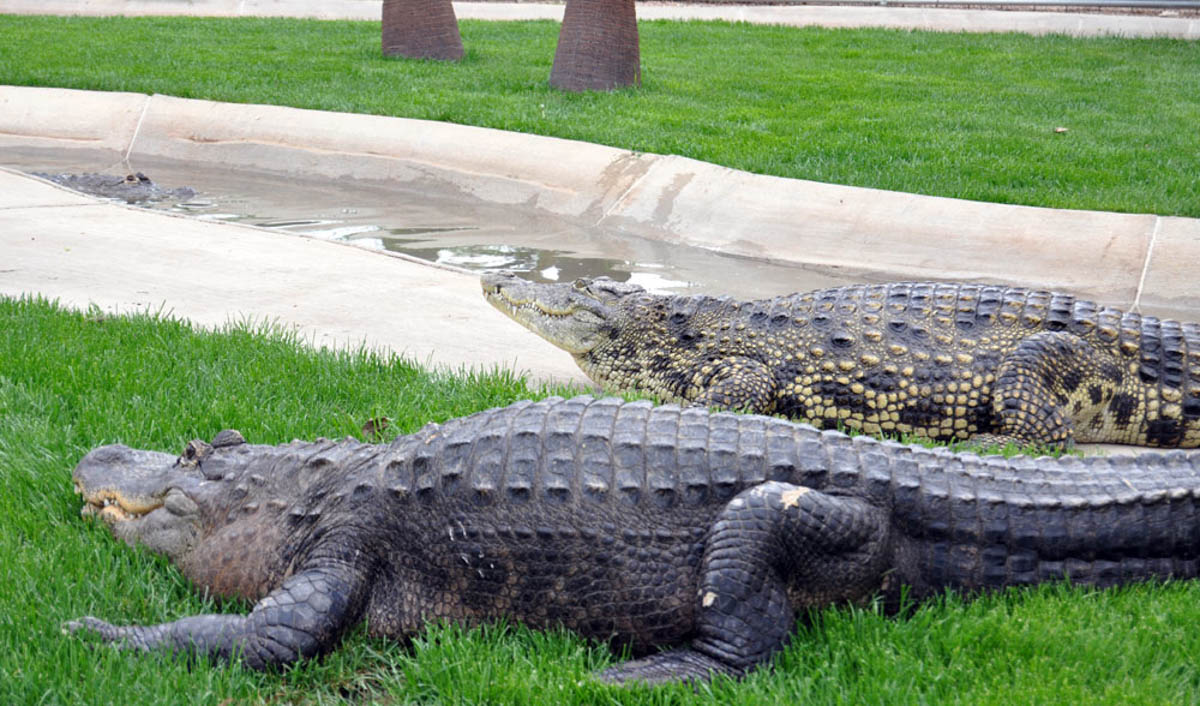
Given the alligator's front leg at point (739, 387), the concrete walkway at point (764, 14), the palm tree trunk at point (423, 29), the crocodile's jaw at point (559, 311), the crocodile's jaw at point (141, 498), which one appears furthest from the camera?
the concrete walkway at point (764, 14)

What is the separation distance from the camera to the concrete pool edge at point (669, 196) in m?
7.47

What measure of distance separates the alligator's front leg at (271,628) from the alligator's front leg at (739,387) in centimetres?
215

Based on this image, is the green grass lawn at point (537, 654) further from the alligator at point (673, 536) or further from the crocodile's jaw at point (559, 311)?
the crocodile's jaw at point (559, 311)

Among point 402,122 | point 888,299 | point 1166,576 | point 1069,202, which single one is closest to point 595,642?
point 1166,576

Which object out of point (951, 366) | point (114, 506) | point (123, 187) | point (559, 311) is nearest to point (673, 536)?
point (114, 506)

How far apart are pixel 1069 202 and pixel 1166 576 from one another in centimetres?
564

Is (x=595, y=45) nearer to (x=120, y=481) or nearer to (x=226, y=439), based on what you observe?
(x=226, y=439)

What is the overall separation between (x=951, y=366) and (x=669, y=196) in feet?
14.9

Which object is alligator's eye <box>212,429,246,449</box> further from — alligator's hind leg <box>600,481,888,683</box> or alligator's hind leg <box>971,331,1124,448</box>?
alligator's hind leg <box>971,331,1124,448</box>

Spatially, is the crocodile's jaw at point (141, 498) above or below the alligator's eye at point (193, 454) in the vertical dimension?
below

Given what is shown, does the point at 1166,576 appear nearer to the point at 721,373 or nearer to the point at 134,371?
the point at 721,373

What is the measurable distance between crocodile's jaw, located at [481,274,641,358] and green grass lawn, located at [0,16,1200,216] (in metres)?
3.99

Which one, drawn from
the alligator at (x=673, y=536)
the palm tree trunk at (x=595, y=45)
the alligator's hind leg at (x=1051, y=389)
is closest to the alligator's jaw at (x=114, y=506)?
the alligator at (x=673, y=536)

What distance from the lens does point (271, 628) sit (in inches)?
116
